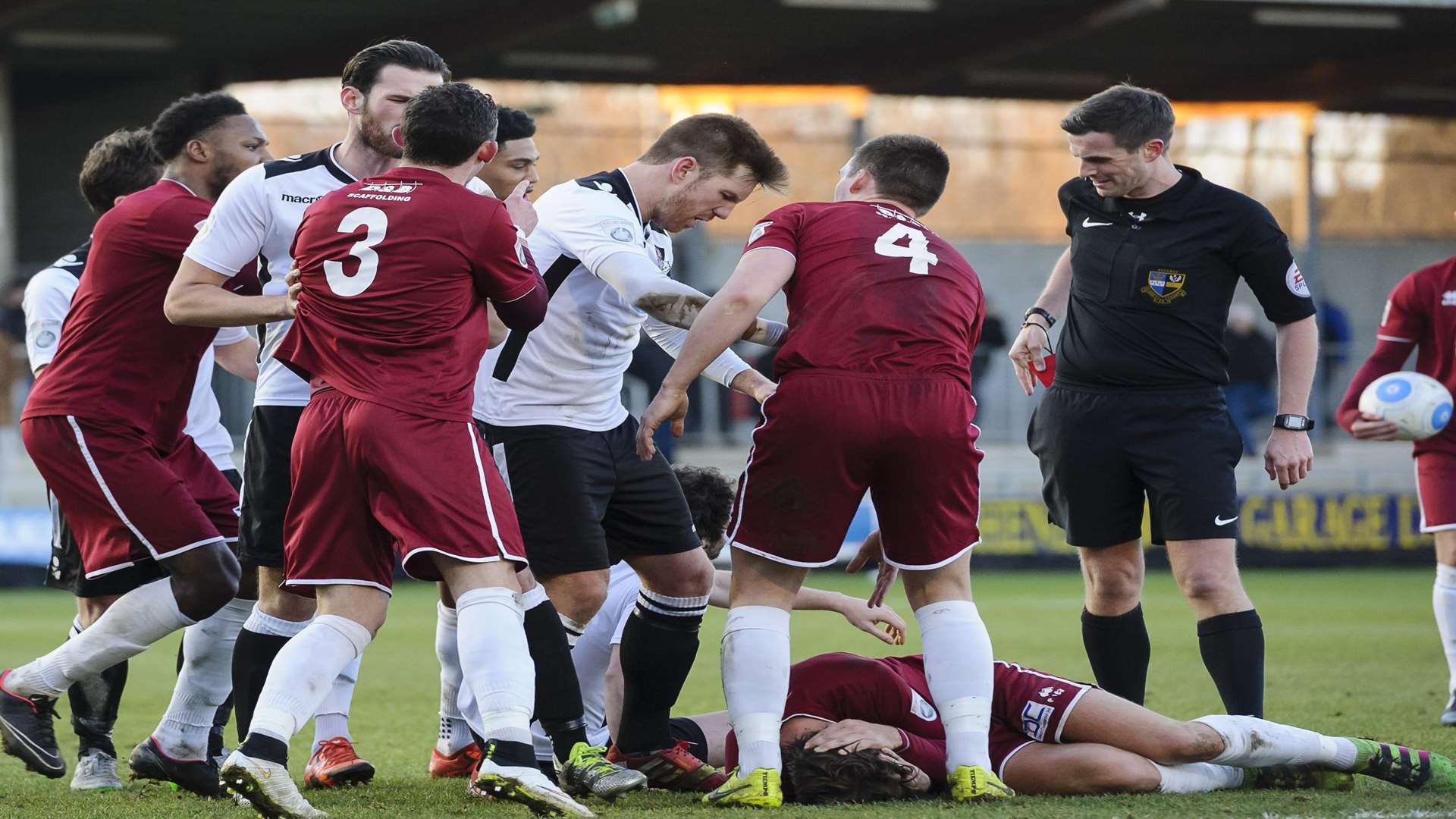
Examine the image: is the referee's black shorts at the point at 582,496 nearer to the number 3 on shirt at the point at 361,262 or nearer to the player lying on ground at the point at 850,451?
the player lying on ground at the point at 850,451

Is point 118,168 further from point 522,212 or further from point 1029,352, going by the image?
point 1029,352

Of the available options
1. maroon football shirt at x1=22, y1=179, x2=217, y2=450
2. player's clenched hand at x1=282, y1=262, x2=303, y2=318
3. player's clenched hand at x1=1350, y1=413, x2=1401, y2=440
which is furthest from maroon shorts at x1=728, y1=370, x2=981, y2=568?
player's clenched hand at x1=1350, y1=413, x2=1401, y2=440

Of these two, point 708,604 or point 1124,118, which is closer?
point 1124,118

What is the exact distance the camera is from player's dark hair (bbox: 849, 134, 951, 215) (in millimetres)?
4969

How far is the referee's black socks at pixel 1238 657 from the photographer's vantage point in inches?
204

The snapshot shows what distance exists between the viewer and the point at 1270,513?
55.5 feet

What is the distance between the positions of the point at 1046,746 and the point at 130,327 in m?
3.06

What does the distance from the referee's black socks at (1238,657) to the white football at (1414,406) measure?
2.08 metres

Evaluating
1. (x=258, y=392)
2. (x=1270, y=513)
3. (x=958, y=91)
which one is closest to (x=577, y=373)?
(x=258, y=392)

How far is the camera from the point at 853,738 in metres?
4.61

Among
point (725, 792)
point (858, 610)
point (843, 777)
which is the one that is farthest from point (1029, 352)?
point (725, 792)

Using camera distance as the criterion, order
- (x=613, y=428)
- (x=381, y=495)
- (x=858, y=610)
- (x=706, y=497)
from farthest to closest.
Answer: (x=706, y=497)
(x=613, y=428)
(x=858, y=610)
(x=381, y=495)

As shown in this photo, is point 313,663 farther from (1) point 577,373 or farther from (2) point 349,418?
(1) point 577,373

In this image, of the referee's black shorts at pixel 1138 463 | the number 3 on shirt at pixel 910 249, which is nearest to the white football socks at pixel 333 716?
the number 3 on shirt at pixel 910 249
